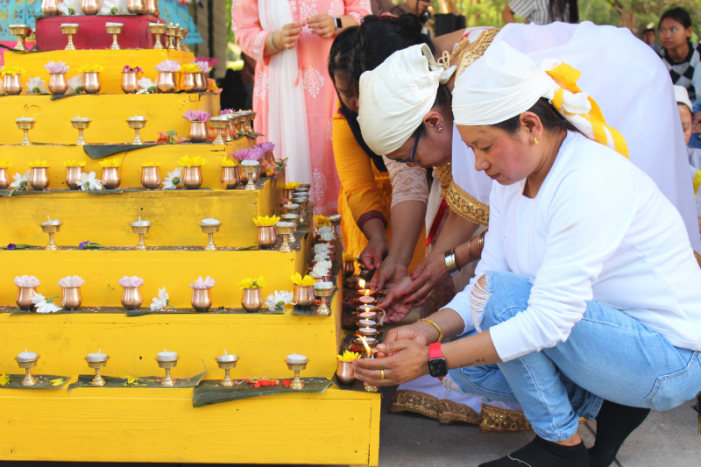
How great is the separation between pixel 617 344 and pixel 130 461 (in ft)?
4.79

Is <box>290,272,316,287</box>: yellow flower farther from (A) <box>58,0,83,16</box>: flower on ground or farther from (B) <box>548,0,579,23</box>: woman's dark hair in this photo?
(B) <box>548,0,579,23</box>: woman's dark hair

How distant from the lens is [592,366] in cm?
187

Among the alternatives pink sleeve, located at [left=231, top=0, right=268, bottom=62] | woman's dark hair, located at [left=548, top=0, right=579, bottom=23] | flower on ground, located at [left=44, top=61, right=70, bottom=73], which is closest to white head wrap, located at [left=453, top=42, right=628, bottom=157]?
flower on ground, located at [left=44, top=61, right=70, bottom=73]

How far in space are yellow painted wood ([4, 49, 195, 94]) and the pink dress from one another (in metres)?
1.27

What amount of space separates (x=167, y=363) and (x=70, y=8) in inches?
58.7

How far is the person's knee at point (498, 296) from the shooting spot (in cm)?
191

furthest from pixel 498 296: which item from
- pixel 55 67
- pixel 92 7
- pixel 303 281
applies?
pixel 92 7

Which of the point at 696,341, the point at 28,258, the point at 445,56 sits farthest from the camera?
the point at 445,56

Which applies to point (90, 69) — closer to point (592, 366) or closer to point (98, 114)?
point (98, 114)

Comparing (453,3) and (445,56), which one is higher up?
(453,3)

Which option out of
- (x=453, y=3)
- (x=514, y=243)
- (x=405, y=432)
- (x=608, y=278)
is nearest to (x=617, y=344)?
(x=608, y=278)

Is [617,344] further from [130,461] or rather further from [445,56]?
[130,461]

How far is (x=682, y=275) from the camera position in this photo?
182 centimetres

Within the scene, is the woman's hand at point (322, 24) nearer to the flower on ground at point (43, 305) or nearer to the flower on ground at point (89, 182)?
the flower on ground at point (89, 182)
